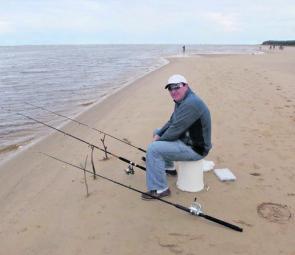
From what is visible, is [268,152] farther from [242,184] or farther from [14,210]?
[14,210]

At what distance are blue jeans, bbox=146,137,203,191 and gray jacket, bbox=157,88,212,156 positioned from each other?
75 mm

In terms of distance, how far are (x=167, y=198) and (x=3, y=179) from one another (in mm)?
2710

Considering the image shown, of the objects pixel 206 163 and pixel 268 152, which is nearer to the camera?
pixel 206 163

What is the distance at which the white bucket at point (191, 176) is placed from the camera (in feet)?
14.1

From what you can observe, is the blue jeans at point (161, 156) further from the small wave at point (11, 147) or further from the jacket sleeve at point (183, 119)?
the small wave at point (11, 147)

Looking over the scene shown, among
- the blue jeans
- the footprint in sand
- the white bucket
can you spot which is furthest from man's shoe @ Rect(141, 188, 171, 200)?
the footprint in sand

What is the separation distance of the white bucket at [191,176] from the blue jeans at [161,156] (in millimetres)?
159

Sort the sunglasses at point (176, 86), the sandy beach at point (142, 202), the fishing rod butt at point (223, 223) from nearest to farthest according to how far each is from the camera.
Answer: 1. the sandy beach at point (142, 202)
2. the fishing rod butt at point (223, 223)
3. the sunglasses at point (176, 86)

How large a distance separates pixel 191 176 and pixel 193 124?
0.69 metres

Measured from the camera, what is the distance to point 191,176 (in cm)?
432

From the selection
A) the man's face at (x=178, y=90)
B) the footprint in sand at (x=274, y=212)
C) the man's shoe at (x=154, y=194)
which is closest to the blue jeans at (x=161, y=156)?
the man's shoe at (x=154, y=194)

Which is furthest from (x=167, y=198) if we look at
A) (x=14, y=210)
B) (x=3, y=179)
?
(x=3, y=179)

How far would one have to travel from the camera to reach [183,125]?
159 inches

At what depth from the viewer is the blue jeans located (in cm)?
409
